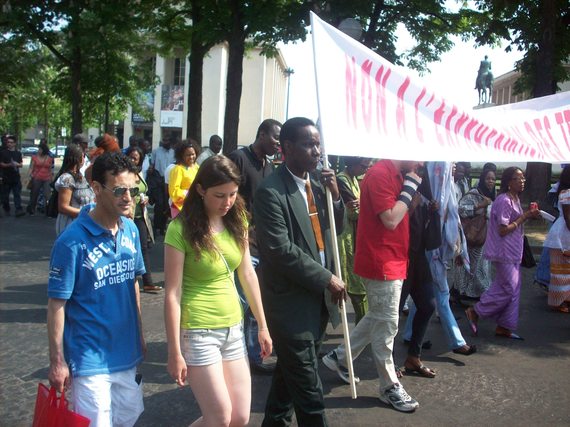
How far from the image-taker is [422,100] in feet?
13.2

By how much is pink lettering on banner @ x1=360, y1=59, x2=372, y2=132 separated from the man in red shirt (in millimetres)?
497

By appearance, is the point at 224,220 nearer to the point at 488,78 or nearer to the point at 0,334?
the point at 0,334

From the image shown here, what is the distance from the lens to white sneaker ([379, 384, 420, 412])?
14.0ft

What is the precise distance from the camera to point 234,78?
1542cm

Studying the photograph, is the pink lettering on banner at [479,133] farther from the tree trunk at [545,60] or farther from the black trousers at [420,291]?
the tree trunk at [545,60]

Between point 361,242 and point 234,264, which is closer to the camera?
point 234,264

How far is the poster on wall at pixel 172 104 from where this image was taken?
46750 mm

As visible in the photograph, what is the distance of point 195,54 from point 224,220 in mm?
14926

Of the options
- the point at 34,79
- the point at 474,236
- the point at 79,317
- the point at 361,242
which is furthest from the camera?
the point at 34,79

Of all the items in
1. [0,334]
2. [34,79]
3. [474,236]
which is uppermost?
[34,79]

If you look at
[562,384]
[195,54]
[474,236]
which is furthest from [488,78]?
[562,384]

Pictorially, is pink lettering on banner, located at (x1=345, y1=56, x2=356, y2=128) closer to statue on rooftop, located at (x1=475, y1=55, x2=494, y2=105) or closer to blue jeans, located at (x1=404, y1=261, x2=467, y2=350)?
blue jeans, located at (x1=404, y1=261, x2=467, y2=350)

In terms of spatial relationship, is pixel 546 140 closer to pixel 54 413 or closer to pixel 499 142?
pixel 499 142

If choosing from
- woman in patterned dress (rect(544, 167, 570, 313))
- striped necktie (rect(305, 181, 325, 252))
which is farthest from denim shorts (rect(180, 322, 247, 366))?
woman in patterned dress (rect(544, 167, 570, 313))
